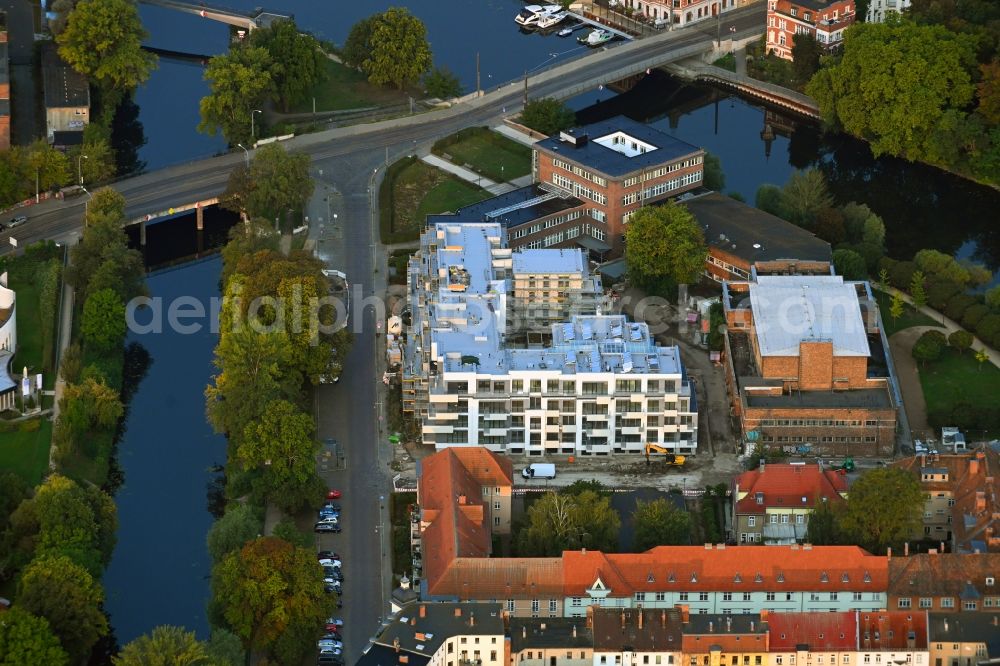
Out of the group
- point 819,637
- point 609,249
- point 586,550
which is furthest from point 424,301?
point 819,637

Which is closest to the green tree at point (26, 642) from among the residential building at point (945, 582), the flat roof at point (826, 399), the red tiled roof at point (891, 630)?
the red tiled roof at point (891, 630)

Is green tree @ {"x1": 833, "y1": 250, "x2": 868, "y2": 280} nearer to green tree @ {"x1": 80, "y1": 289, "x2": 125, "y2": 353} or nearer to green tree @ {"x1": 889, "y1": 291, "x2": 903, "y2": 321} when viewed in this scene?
green tree @ {"x1": 889, "y1": 291, "x2": 903, "y2": 321}

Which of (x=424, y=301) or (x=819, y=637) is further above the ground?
(x=424, y=301)

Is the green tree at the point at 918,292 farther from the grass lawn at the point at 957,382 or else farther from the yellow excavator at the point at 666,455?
the yellow excavator at the point at 666,455

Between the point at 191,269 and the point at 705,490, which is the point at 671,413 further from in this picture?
the point at 191,269

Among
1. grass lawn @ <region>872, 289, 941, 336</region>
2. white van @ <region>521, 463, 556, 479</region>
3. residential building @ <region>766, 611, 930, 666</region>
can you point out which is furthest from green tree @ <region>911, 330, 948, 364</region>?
residential building @ <region>766, 611, 930, 666</region>
